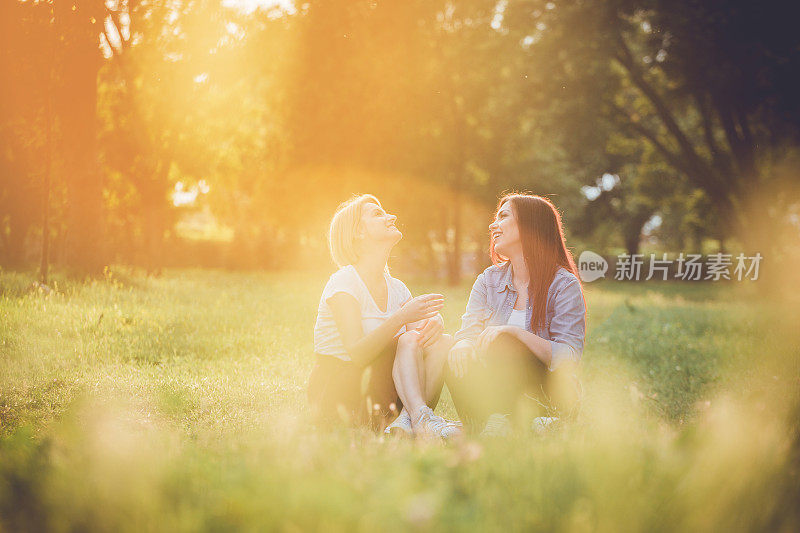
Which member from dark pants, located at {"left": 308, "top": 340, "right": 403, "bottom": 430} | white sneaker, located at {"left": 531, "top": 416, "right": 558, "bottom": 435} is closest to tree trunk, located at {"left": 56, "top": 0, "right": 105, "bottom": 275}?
dark pants, located at {"left": 308, "top": 340, "right": 403, "bottom": 430}

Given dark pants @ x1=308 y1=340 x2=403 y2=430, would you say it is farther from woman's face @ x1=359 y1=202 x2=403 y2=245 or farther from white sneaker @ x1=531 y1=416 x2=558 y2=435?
white sneaker @ x1=531 y1=416 x2=558 y2=435

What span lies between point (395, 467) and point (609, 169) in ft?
141

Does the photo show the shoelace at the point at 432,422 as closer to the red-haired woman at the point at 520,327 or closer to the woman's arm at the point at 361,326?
the red-haired woman at the point at 520,327

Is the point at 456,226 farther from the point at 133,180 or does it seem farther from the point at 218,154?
the point at 133,180

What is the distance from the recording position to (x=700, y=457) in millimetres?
2611

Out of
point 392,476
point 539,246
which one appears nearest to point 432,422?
point 539,246

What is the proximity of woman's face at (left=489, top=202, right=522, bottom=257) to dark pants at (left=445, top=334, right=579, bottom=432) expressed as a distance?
88cm

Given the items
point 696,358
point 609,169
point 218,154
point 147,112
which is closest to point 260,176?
point 218,154

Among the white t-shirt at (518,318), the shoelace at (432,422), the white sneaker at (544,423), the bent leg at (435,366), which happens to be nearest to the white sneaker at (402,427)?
the shoelace at (432,422)

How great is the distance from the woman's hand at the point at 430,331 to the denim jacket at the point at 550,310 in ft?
0.91

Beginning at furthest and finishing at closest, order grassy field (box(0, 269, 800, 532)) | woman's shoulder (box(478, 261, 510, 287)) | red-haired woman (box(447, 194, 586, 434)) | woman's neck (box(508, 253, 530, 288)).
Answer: woman's shoulder (box(478, 261, 510, 287)) < woman's neck (box(508, 253, 530, 288)) < red-haired woman (box(447, 194, 586, 434)) < grassy field (box(0, 269, 800, 532))

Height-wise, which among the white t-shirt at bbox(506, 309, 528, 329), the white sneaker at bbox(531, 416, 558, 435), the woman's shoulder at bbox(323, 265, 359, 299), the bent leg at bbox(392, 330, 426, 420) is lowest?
the white sneaker at bbox(531, 416, 558, 435)

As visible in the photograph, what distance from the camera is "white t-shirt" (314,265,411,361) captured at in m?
4.96

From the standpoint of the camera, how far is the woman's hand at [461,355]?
4.73 metres
